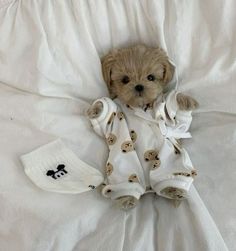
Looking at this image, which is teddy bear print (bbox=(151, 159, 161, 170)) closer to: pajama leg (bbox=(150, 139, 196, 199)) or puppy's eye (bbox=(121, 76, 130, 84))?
pajama leg (bbox=(150, 139, 196, 199))

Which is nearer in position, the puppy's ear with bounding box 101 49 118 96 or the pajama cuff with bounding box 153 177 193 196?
the pajama cuff with bounding box 153 177 193 196

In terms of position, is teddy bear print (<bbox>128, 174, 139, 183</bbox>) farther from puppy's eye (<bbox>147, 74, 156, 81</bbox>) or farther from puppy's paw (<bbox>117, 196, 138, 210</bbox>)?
puppy's eye (<bbox>147, 74, 156, 81</bbox>)

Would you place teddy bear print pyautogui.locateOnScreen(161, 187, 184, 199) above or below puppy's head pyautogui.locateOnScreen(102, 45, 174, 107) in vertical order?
below

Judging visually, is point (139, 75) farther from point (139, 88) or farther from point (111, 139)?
point (111, 139)

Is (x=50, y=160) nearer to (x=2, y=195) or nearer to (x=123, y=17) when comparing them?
(x=2, y=195)

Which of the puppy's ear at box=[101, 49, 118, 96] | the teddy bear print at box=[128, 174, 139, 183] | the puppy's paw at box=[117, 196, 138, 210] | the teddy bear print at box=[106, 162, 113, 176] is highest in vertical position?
the puppy's ear at box=[101, 49, 118, 96]

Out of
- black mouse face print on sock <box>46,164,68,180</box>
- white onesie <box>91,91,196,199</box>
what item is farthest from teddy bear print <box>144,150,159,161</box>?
black mouse face print on sock <box>46,164,68,180</box>

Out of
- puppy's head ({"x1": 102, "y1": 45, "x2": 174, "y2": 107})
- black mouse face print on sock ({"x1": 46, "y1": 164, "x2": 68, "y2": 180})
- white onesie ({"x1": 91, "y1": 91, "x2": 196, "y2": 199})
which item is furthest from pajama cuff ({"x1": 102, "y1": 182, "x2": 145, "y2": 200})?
puppy's head ({"x1": 102, "y1": 45, "x2": 174, "y2": 107})

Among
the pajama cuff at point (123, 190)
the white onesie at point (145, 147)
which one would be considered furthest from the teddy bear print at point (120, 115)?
the pajama cuff at point (123, 190)
